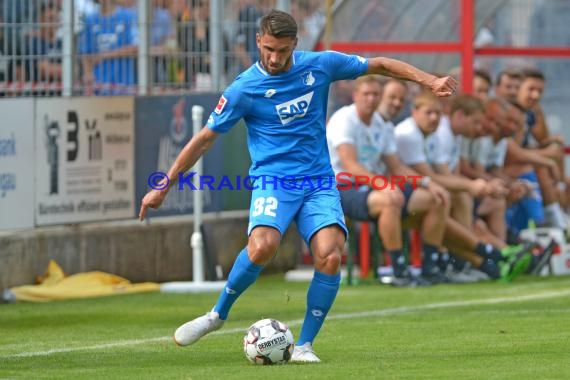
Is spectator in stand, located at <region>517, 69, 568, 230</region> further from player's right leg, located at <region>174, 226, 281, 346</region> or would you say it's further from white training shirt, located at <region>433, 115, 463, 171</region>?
player's right leg, located at <region>174, 226, 281, 346</region>

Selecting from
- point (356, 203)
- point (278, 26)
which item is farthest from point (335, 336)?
point (356, 203)

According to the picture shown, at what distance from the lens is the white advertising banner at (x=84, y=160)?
14.1 metres

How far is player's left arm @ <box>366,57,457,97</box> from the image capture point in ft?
29.3

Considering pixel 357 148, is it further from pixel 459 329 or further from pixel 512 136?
pixel 459 329

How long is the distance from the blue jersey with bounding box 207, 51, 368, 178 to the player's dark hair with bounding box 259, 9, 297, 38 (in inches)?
13.7

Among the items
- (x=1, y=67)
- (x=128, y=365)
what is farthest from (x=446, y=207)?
(x=128, y=365)

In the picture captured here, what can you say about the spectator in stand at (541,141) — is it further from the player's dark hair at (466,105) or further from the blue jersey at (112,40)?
the blue jersey at (112,40)

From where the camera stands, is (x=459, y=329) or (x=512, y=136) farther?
(x=512, y=136)

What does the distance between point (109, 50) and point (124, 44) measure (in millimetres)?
415

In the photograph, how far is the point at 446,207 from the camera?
1558cm

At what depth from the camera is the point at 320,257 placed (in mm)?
9023

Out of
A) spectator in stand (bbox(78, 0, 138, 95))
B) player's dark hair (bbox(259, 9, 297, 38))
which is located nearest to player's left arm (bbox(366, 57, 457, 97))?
player's dark hair (bbox(259, 9, 297, 38))

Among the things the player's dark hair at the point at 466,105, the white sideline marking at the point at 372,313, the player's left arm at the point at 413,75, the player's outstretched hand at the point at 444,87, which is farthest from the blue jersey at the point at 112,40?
the player's outstretched hand at the point at 444,87

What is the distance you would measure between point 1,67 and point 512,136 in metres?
6.74
